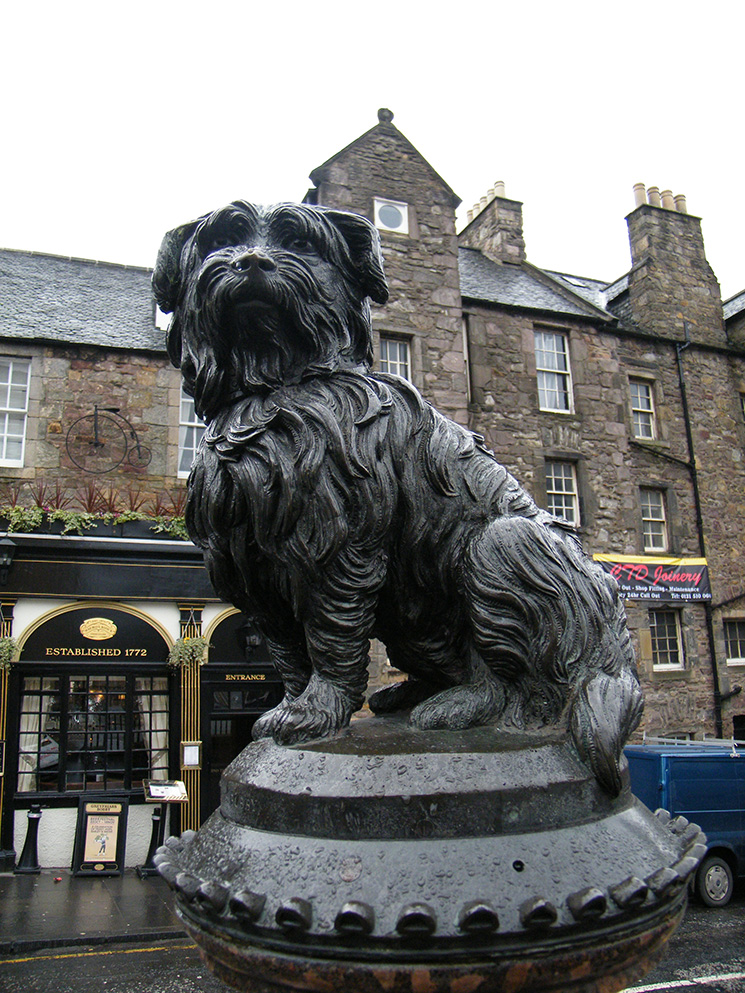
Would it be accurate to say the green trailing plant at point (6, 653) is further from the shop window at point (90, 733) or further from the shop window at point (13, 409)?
the shop window at point (13, 409)

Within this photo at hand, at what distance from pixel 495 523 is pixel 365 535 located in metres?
0.40

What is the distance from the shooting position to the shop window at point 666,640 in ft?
53.3

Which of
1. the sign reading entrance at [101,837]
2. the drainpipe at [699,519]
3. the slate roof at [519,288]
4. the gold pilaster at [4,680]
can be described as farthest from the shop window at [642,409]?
the gold pilaster at [4,680]

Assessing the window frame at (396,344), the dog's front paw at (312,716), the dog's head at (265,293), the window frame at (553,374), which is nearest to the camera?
the dog's front paw at (312,716)

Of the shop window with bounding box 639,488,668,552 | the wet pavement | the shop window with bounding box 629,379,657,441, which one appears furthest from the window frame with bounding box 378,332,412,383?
the wet pavement

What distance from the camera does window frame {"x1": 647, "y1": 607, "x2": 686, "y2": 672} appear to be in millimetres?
16141

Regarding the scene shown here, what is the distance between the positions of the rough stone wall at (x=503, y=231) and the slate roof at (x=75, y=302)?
8.67 m

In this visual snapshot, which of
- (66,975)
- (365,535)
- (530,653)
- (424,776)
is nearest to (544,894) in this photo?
(424,776)

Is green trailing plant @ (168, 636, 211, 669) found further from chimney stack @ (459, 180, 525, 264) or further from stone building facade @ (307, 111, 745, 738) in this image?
chimney stack @ (459, 180, 525, 264)

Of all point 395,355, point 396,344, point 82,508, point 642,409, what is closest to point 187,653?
point 82,508

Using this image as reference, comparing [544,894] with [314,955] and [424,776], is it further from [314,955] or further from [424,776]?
[314,955]

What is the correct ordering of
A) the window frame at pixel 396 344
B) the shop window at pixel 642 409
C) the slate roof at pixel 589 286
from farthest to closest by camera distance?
the slate roof at pixel 589 286
the shop window at pixel 642 409
the window frame at pixel 396 344

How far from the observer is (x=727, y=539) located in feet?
57.8

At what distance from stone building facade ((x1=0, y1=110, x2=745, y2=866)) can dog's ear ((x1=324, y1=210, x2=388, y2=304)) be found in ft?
32.9
